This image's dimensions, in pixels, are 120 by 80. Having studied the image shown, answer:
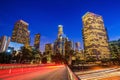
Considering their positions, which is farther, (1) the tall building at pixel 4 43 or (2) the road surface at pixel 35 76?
(1) the tall building at pixel 4 43

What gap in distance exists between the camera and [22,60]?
11656 centimetres

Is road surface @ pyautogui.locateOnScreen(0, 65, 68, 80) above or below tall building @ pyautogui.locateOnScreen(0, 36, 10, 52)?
below

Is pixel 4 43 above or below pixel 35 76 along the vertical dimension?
above

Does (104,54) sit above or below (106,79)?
above

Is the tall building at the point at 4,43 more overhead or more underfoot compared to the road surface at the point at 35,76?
more overhead

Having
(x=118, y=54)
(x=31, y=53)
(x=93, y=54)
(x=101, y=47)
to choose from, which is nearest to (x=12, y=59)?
(x=31, y=53)

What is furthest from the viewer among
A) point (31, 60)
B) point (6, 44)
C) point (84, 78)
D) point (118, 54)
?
point (6, 44)

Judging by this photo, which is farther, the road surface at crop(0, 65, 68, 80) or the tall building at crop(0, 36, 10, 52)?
the tall building at crop(0, 36, 10, 52)

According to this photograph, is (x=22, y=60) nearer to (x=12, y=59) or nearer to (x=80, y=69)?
(x=12, y=59)

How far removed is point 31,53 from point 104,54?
119670mm

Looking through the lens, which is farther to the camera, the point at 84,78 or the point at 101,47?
the point at 101,47

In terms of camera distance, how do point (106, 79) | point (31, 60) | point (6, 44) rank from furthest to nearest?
point (6, 44) < point (31, 60) < point (106, 79)

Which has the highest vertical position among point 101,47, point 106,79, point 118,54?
point 101,47

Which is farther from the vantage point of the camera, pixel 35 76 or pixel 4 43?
pixel 4 43
